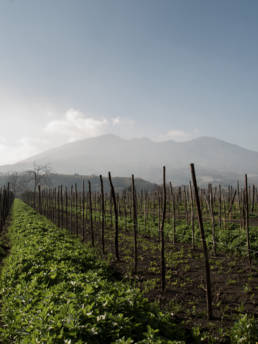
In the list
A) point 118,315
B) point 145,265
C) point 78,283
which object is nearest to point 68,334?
point 118,315

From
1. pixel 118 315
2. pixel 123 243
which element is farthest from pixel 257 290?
pixel 123 243

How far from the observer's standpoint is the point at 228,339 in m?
4.49

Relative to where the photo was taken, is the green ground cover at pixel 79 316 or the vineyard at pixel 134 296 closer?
the green ground cover at pixel 79 316

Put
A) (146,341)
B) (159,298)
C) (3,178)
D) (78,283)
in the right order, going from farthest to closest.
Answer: (3,178), (159,298), (78,283), (146,341)

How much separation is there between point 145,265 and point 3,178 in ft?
531

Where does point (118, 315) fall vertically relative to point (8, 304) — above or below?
above

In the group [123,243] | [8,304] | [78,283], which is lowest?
[123,243]

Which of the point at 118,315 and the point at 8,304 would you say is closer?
the point at 118,315

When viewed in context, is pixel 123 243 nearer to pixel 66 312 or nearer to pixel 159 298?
pixel 159 298

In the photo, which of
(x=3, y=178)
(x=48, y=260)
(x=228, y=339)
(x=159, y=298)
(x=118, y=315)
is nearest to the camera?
(x=118, y=315)

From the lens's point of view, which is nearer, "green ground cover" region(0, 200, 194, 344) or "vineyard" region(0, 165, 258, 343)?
"green ground cover" region(0, 200, 194, 344)

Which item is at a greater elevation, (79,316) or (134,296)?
(79,316)

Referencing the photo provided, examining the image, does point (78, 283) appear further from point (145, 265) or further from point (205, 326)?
point (145, 265)

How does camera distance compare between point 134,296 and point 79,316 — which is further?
point 134,296
